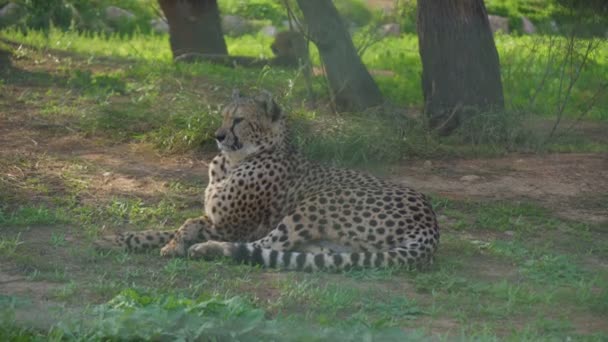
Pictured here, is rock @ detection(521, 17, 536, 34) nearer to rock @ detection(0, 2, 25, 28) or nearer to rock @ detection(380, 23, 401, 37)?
rock @ detection(380, 23, 401, 37)

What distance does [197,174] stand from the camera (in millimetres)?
8227

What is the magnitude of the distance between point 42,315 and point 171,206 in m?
2.89

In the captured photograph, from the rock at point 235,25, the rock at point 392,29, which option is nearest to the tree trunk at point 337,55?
the rock at point 392,29

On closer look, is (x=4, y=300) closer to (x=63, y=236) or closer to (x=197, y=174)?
(x=63, y=236)

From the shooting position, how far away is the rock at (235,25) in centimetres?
1798

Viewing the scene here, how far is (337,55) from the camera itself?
10.0 metres

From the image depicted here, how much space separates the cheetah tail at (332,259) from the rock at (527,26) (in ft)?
44.1

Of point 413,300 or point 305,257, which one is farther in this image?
point 305,257

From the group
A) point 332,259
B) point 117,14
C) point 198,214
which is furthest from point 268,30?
point 332,259

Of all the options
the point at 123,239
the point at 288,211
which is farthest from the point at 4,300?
the point at 288,211

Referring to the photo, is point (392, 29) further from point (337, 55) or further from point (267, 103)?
point (267, 103)

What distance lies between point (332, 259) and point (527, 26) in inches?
547

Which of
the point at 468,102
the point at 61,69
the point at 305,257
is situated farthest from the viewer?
the point at 61,69

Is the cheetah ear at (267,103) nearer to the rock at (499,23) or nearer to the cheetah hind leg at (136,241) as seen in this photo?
the cheetah hind leg at (136,241)
